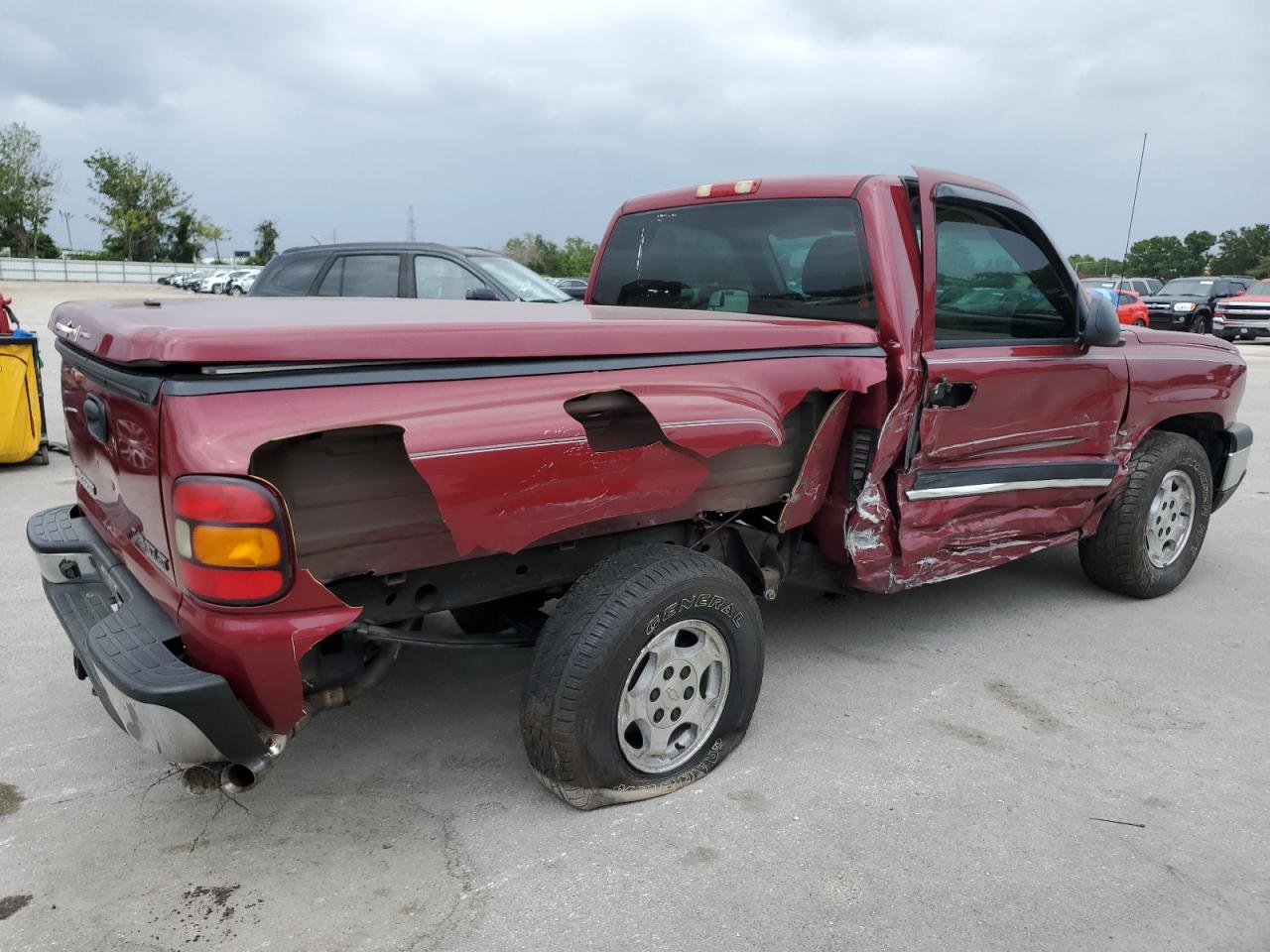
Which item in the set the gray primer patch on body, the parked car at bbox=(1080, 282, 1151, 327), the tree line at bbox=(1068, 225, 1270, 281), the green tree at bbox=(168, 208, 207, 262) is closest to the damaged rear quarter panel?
the gray primer patch on body

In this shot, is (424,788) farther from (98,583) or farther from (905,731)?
(905,731)

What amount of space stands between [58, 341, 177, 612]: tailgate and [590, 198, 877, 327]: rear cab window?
2.19 meters

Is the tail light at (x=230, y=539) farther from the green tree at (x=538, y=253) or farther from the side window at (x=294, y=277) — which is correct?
the green tree at (x=538, y=253)

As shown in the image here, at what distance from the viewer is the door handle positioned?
3.48m

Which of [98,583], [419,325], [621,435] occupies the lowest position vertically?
[98,583]

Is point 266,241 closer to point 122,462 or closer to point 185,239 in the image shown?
point 185,239

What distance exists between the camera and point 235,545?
2105 mm

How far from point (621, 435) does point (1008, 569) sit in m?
3.40

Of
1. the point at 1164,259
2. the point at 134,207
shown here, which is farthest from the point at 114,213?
the point at 1164,259

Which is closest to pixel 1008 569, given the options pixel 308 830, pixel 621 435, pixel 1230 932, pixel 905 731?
pixel 905 731

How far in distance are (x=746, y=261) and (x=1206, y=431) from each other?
2.74m

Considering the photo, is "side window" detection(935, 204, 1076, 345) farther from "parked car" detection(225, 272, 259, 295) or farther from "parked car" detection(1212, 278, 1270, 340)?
"parked car" detection(225, 272, 259, 295)

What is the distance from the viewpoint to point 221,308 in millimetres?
2768

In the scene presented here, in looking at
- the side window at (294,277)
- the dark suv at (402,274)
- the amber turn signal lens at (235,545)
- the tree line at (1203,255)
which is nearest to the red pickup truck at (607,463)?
the amber turn signal lens at (235,545)
